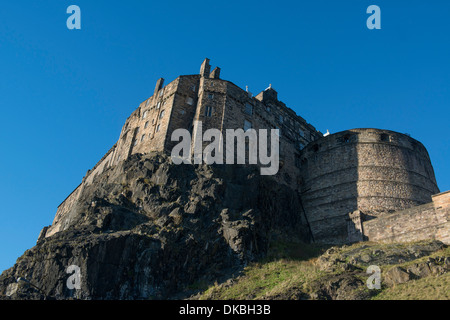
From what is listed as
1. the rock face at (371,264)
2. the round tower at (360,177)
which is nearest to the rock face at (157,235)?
the round tower at (360,177)

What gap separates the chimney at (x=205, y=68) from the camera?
38.4m

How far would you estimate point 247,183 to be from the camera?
30.8 metres

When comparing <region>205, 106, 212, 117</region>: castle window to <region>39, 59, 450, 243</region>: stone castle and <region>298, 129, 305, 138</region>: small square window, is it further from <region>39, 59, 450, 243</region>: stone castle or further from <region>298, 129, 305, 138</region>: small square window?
<region>298, 129, 305, 138</region>: small square window

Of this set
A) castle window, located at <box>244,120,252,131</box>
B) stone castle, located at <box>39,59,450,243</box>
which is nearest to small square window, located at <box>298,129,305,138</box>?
stone castle, located at <box>39,59,450,243</box>

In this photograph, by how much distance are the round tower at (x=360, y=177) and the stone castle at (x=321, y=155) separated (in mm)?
69

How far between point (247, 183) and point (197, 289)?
10305mm

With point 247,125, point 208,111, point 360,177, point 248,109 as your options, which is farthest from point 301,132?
point 208,111

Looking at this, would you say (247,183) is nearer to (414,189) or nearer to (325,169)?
(325,169)

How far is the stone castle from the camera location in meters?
33.9

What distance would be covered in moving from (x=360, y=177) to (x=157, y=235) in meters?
19.4

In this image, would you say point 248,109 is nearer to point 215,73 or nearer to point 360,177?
point 215,73

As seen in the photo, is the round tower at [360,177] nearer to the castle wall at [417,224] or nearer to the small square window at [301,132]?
the castle wall at [417,224]

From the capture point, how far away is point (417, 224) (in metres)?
27.2
